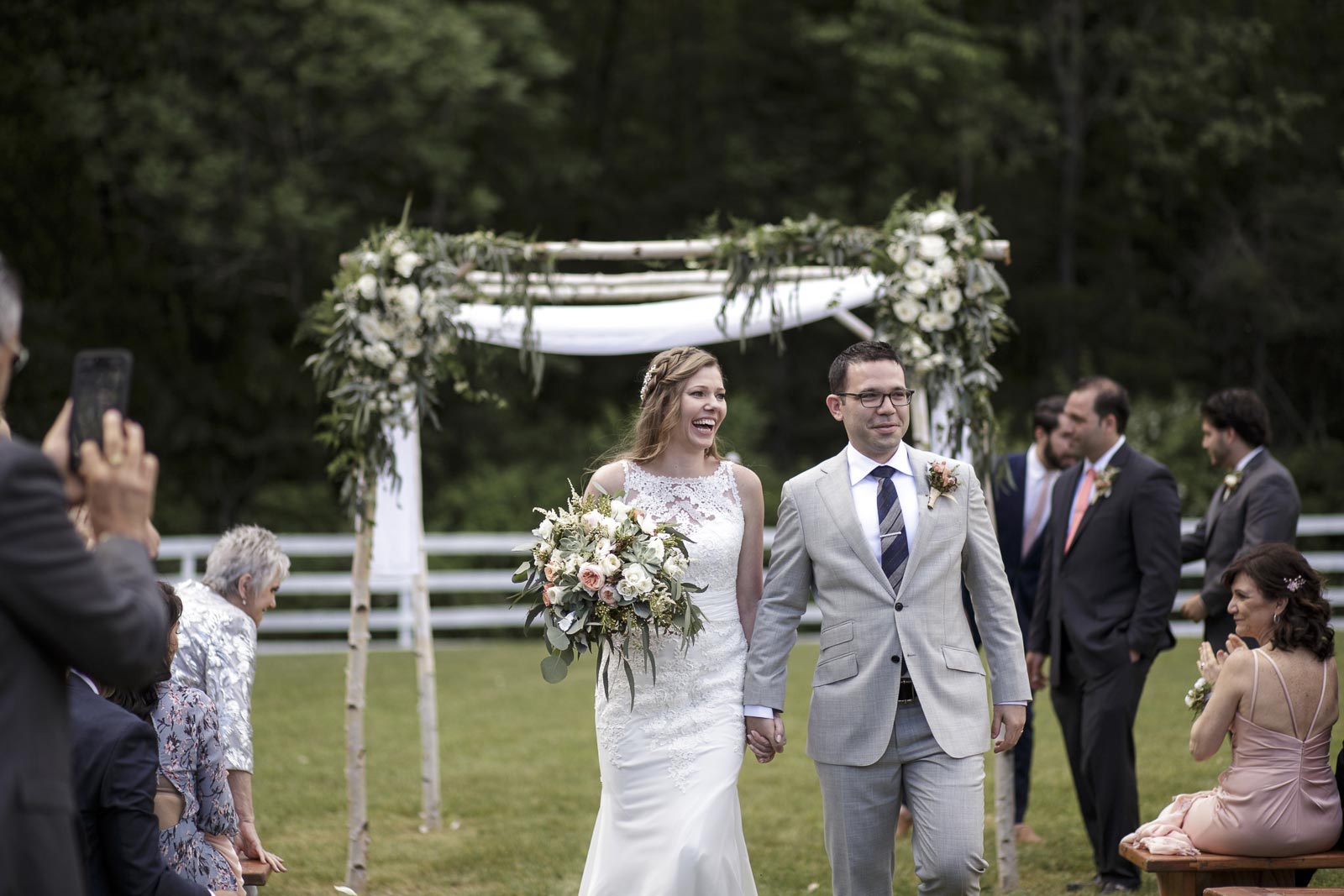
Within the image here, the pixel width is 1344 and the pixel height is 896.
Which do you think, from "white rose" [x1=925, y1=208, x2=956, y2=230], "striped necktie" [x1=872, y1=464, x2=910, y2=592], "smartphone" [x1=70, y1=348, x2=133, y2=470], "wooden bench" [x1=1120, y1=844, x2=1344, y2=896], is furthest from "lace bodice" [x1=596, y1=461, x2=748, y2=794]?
"smartphone" [x1=70, y1=348, x2=133, y2=470]

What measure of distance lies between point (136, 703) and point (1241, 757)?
158 inches

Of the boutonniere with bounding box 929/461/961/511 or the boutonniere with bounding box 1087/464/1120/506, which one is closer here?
the boutonniere with bounding box 929/461/961/511

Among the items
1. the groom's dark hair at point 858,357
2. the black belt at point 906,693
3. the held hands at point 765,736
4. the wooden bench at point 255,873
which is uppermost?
the groom's dark hair at point 858,357

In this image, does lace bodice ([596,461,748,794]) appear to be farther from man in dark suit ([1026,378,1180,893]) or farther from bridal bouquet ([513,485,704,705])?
man in dark suit ([1026,378,1180,893])

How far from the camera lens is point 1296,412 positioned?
24.9m

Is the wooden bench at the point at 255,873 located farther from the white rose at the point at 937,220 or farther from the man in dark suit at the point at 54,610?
the white rose at the point at 937,220

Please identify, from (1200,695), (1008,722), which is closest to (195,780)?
(1008,722)

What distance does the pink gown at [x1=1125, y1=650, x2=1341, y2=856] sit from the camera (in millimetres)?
5273

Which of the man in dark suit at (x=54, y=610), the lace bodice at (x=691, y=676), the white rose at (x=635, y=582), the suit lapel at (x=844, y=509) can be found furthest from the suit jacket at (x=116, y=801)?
the suit lapel at (x=844, y=509)

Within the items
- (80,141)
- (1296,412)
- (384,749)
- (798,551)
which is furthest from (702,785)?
(1296,412)

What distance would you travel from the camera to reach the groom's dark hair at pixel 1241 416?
277 inches

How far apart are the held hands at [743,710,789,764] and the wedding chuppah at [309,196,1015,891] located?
7.21 ft

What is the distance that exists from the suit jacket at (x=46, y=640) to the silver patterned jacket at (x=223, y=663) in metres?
2.58

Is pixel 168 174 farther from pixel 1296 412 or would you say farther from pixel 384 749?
pixel 1296 412
